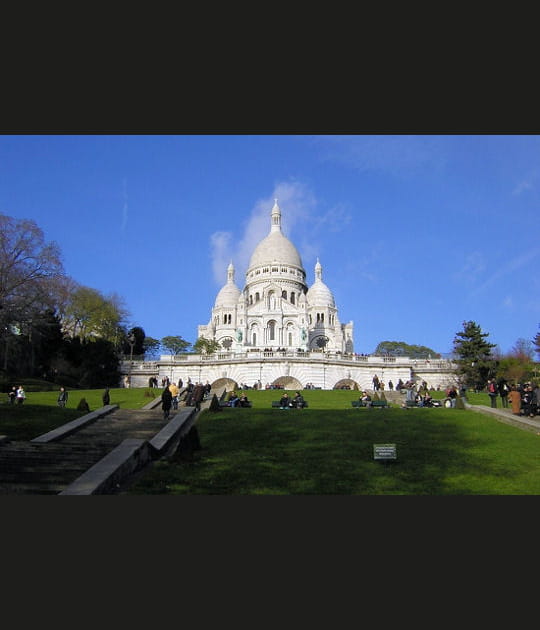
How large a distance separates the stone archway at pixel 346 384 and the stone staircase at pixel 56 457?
3636 cm

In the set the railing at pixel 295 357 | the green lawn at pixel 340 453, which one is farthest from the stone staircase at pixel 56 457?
the railing at pixel 295 357

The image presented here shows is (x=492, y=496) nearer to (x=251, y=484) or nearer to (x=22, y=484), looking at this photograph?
(x=251, y=484)

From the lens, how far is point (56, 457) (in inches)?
542

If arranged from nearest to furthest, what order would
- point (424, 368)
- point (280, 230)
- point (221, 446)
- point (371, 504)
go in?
point (371, 504) < point (221, 446) < point (424, 368) < point (280, 230)

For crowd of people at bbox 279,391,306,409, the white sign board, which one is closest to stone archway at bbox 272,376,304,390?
crowd of people at bbox 279,391,306,409

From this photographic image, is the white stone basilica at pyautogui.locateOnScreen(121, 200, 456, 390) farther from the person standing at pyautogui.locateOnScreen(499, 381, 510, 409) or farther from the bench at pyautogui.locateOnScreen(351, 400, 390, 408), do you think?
the person standing at pyautogui.locateOnScreen(499, 381, 510, 409)

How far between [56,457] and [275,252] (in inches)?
3456

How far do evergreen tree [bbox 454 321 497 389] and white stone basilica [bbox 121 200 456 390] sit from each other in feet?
31.0

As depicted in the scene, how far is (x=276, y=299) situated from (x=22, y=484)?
252 feet

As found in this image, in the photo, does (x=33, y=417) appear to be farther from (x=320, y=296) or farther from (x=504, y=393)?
(x=320, y=296)

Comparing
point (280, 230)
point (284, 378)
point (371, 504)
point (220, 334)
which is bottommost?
point (371, 504)

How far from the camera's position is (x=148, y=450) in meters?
14.4

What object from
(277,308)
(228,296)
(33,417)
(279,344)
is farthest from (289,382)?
(228,296)

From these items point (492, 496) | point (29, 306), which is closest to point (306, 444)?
point (492, 496)
